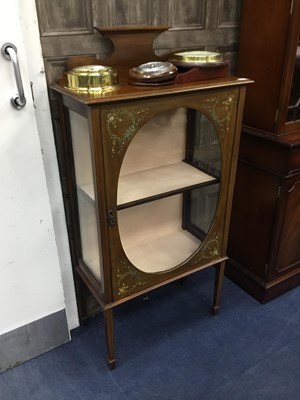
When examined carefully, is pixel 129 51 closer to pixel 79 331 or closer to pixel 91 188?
pixel 91 188

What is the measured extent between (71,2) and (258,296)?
53.1 inches

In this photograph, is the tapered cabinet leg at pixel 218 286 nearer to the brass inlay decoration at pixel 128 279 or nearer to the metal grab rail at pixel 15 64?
the brass inlay decoration at pixel 128 279

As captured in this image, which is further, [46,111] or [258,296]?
[258,296]

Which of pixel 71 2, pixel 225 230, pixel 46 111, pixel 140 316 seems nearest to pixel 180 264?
pixel 225 230

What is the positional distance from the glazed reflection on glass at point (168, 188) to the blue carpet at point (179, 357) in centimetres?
35

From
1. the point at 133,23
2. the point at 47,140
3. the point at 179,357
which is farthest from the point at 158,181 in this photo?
the point at 179,357

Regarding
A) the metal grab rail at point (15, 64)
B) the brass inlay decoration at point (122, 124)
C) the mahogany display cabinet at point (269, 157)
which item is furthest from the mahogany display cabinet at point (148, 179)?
the mahogany display cabinet at point (269, 157)

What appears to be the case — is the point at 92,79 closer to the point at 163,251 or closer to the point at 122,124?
the point at 122,124

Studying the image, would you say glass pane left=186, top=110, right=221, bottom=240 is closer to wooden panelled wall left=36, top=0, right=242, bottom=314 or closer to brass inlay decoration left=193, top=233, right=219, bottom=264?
brass inlay decoration left=193, top=233, right=219, bottom=264

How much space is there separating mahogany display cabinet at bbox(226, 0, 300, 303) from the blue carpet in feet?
0.57

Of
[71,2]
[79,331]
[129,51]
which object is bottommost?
[79,331]

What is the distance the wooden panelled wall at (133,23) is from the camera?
1062 millimetres

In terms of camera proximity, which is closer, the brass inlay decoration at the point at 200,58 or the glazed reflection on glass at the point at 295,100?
the brass inlay decoration at the point at 200,58

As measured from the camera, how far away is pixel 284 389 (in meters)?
1.26
